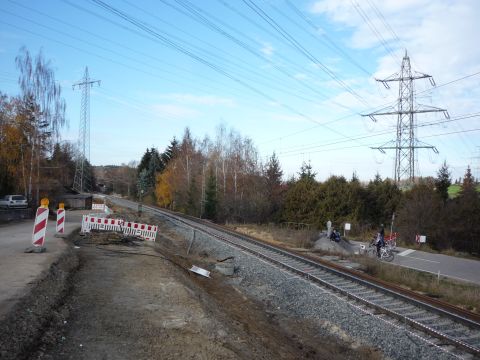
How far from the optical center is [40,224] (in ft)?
40.3

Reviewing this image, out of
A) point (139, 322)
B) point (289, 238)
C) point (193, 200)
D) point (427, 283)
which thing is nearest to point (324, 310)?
point (139, 322)

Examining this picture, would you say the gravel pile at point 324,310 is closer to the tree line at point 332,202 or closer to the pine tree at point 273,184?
the tree line at point 332,202

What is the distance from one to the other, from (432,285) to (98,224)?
49.9ft

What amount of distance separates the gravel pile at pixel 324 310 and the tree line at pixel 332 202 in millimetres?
27697

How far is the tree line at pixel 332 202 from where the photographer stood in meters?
39.1

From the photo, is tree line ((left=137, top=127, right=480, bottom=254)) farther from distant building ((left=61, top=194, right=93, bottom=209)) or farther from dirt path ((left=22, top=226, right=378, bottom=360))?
dirt path ((left=22, top=226, right=378, bottom=360))

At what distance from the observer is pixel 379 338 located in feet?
29.6

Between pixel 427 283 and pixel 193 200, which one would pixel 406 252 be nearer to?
pixel 427 283

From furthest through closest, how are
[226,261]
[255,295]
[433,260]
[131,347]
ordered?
[433,260]
[226,261]
[255,295]
[131,347]

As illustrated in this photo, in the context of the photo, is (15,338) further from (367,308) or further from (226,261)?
(226,261)

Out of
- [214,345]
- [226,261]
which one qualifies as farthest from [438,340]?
[226,261]

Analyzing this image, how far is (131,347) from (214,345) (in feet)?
4.36

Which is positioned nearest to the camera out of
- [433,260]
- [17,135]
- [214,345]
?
[214,345]

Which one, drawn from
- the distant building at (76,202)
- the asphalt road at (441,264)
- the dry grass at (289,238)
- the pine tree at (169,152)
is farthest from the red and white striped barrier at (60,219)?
the pine tree at (169,152)
